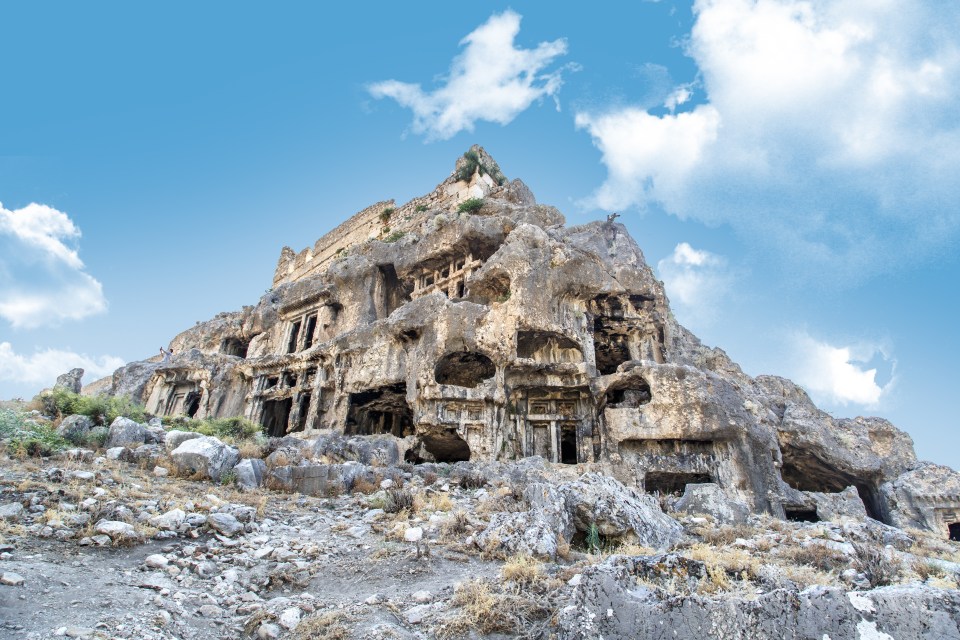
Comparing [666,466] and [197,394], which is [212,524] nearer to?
[666,466]

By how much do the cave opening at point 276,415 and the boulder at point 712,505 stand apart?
22826 millimetres

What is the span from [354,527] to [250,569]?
2.11m

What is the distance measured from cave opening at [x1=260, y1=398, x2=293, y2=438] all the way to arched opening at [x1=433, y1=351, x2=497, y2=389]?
383 inches

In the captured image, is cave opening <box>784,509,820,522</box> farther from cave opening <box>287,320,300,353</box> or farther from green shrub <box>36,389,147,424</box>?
cave opening <box>287,320,300,353</box>

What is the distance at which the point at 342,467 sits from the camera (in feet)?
37.0

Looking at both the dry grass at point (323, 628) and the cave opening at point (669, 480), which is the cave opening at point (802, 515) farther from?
the dry grass at point (323, 628)

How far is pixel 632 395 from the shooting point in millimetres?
23047

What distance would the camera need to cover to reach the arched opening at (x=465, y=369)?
2275 centimetres

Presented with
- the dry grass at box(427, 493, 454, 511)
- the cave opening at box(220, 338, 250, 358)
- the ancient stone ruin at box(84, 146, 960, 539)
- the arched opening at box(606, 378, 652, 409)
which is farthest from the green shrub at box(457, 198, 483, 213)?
the dry grass at box(427, 493, 454, 511)

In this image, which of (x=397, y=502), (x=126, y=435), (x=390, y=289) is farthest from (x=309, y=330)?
(x=397, y=502)

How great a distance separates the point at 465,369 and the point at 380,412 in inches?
224

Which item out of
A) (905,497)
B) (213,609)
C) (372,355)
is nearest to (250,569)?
(213,609)

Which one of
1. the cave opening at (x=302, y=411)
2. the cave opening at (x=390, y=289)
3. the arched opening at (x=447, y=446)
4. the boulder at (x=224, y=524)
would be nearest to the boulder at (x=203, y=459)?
the boulder at (x=224, y=524)

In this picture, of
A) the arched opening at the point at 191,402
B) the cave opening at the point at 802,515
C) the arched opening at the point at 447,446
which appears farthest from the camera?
the arched opening at the point at 191,402
